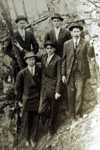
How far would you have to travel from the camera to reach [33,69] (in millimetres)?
7449

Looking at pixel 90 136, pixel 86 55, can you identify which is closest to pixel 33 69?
pixel 86 55

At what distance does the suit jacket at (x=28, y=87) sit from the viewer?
740cm

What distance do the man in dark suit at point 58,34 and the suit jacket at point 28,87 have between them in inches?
17.6

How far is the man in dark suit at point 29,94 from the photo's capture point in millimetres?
7387

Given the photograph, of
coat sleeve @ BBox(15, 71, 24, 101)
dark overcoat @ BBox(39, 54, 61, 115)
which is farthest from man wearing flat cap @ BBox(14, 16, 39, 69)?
dark overcoat @ BBox(39, 54, 61, 115)

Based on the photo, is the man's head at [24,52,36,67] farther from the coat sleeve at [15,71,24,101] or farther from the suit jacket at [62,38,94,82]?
the suit jacket at [62,38,94,82]

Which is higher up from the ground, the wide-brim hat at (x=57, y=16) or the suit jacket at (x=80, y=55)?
the wide-brim hat at (x=57, y=16)

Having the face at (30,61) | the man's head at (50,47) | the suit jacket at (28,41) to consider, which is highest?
the suit jacket at (28,41)


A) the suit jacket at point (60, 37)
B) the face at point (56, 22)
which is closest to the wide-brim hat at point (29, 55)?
the suit jacket at point (60, 37)

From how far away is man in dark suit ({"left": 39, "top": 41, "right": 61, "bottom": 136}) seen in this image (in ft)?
24.0

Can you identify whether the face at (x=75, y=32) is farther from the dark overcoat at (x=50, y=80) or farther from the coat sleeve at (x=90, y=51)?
the dark overcoat at (x=50, y=80)

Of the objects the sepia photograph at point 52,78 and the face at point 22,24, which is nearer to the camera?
the sepia photograph at point 52,78

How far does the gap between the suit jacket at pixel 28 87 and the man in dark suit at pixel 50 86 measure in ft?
0.29

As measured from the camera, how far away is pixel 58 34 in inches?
292
